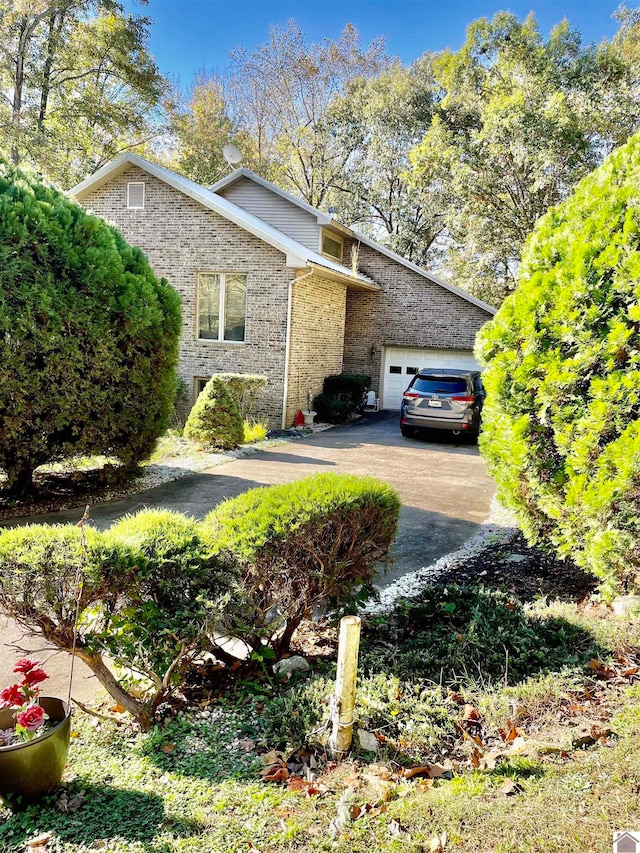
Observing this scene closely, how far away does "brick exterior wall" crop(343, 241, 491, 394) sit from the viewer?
18266 mm

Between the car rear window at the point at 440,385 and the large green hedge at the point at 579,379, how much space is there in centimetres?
784

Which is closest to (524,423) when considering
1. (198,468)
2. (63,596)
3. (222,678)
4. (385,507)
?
(385,507)

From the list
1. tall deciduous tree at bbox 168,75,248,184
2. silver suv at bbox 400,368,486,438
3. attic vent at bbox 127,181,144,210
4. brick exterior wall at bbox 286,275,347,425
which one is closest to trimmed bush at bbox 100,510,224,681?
silver suv at bbox 400,368,486,438

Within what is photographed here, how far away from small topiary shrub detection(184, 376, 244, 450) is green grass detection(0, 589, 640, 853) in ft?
26.1

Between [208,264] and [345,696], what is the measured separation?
13633 mm

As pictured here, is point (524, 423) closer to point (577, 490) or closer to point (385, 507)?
point (577, 490)

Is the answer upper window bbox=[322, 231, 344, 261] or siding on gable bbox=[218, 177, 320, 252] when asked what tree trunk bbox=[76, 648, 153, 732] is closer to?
siding on gable bbox=[218, 177, 320, 252]

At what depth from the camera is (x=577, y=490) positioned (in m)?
4.11

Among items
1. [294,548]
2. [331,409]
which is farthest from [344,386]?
[294,548]

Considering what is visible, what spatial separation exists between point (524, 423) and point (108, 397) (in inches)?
217

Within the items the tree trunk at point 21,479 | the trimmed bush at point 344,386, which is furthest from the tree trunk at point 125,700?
the trimmed bush at point 344,386

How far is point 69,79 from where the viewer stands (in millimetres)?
21641

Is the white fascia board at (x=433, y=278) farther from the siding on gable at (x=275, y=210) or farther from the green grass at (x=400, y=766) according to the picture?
the green grass at (x=400, y=766)

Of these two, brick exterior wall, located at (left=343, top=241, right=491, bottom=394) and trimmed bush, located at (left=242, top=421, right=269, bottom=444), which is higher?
brick exterior wall, located at (left=343, top=241, right=491, bottom=394)
